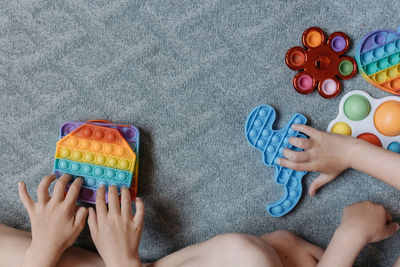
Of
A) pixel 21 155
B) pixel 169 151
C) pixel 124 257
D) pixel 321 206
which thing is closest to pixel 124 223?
pixel 124 257

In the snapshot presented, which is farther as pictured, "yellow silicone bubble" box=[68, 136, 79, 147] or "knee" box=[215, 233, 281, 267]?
"yellow silicone bubble" box=[68, 136, 79, 147]

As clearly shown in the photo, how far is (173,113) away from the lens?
92 centimetres

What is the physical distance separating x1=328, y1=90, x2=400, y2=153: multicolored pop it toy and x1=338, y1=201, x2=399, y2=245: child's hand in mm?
140

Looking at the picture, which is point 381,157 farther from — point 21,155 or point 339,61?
point 21,155

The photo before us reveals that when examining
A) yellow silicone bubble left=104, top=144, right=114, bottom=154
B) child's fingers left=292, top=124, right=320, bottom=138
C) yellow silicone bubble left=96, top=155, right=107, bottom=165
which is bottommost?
yellow silicone bubble left=96, top=155, right=107, bottom=165

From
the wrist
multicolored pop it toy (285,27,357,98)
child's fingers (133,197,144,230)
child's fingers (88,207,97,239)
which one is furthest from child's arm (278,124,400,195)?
the wrist

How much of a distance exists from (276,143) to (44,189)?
0.51 meters

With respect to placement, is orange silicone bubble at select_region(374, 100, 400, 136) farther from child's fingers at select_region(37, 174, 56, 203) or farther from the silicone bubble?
child's fingers at select_region(37, 174, 56, 203)

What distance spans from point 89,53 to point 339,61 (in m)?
0.56

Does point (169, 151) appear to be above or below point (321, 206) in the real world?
→ above

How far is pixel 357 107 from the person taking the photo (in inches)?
34.8

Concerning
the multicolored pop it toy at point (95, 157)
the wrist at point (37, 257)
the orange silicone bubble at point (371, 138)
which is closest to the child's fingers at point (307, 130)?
the orange silicone bubble at point (371, 138)

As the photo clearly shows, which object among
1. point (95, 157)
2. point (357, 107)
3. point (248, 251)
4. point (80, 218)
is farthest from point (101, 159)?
point (357, 107)

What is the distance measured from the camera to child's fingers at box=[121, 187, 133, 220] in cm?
85
